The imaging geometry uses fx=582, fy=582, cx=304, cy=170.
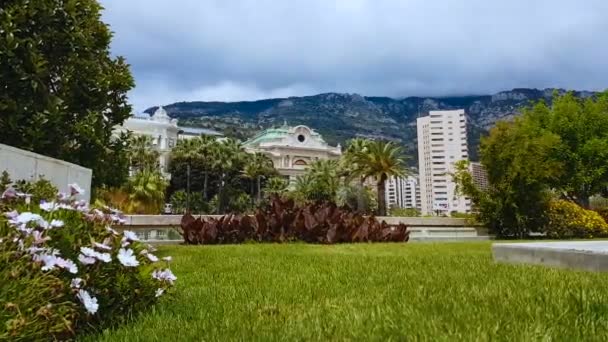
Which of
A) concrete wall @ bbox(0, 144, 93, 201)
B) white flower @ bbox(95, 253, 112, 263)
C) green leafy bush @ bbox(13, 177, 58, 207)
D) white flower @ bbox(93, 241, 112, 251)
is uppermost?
concrete wall @ bbox(0, 144, 93, 201)

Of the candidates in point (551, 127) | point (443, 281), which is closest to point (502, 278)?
point (443, 281)

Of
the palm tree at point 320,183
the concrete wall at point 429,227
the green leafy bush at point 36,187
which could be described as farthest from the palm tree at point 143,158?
the green leafy bush at point 36,187

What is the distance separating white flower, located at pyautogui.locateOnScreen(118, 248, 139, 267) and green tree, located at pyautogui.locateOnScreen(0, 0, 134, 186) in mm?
7015

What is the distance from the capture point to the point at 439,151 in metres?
151

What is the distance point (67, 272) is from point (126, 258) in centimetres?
36

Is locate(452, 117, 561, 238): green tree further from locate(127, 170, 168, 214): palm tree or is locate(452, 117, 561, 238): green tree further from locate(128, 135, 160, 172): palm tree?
locate(128, 135, 160, 172): palm tree

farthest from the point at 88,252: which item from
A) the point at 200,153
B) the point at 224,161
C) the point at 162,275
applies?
the point at 200,153

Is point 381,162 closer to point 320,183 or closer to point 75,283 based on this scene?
point 320,183

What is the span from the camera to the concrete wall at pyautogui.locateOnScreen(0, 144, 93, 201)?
7996mm

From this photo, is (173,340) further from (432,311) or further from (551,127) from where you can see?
(551,127)

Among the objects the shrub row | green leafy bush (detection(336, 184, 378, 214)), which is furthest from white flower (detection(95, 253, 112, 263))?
green leafy bush (detection(336, 184, 378, 214))

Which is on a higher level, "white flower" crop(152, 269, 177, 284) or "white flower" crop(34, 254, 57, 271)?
"white flower" crop(34, 254, 57, 271)

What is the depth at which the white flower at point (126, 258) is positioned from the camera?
361 centimetres

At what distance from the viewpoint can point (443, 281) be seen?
519 cm
